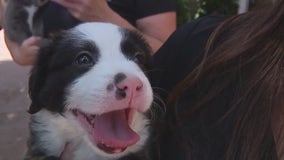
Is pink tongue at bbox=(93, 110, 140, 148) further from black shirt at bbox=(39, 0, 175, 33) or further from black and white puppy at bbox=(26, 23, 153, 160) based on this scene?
black shirt at bbox=(39, 0, 175, 33)

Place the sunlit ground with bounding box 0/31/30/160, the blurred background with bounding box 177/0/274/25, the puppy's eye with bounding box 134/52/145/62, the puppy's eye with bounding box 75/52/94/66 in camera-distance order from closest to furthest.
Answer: the puppy's eye with bounding box 75/52/94/66 < the puppy's eye with bounding box 134/52/145/62 < the blurred background with bounding box 177/0/274/25 < the sunlit ground with bounding box 0/31/30/160

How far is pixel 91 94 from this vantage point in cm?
168

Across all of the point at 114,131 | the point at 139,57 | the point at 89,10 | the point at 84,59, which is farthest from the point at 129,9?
the point at 114,131

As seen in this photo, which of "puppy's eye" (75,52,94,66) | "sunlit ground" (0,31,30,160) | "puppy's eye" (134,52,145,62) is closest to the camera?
"puppy's eye" (75,52,94,66)

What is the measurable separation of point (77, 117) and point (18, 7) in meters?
0.91

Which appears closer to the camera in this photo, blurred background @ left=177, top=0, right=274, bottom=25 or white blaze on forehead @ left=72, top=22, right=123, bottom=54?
white blaze on forehead @ left=72, top=22, right=123, bottom=54

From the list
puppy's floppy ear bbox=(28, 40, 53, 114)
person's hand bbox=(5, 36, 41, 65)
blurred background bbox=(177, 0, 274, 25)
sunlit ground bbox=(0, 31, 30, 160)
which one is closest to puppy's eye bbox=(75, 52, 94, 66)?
puppy's floppy ear bbox=(28, 40, 53, 114)

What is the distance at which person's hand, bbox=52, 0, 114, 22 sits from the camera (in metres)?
2.21

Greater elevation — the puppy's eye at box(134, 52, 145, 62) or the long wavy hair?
the long wavy hair

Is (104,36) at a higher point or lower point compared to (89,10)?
higher

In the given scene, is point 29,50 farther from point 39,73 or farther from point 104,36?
point 104,36

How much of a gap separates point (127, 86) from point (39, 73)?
475 mm

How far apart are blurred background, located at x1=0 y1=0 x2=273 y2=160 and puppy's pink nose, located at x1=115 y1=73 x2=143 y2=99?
6.78 feet

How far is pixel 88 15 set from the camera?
2.22 meters
